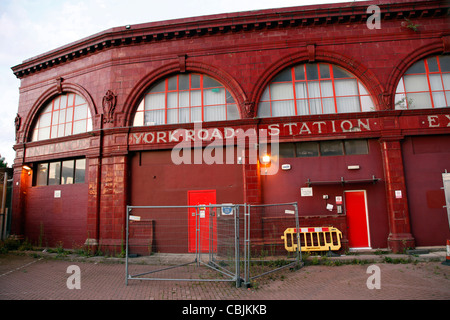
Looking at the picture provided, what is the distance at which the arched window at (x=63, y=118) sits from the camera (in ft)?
44.4

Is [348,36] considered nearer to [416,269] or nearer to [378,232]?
[378,232]

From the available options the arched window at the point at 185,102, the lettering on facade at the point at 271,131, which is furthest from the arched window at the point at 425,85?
the arched window at the point at 185,102

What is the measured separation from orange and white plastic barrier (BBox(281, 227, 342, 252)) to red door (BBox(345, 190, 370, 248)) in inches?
36.7

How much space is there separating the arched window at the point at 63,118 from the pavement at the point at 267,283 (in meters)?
6.59

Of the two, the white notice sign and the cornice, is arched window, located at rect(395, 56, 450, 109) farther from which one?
the white notice sign

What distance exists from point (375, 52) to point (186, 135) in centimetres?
892

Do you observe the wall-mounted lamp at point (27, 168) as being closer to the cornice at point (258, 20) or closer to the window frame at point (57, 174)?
the window frame at point (57, 174)

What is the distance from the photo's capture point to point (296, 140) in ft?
37.2

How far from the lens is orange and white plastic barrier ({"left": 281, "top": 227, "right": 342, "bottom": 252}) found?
10.0 meters

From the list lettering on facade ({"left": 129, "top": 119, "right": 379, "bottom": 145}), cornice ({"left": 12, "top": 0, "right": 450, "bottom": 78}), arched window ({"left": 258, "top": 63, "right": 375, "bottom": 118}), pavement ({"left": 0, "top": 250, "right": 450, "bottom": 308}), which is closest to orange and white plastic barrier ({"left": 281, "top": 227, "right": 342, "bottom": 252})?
pavement ({"left": 0, "top": 250, "right": 450, "bottom": 308})

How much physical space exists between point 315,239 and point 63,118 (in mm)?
13405

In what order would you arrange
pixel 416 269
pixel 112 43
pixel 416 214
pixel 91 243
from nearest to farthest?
pixel 416 269, pixel 416 214, pixel 91 243, pixel 112 43

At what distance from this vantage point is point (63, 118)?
14148mm

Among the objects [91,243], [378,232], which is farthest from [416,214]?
[91,243]
